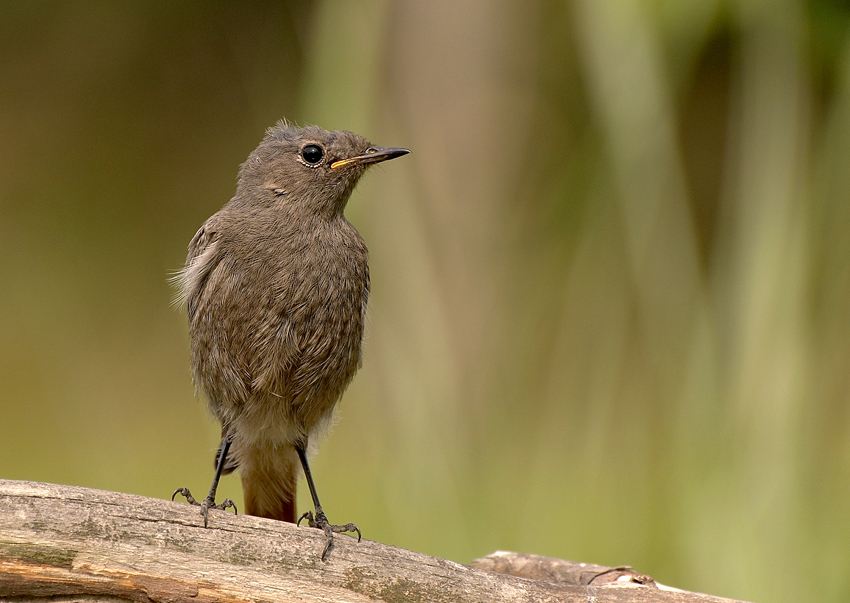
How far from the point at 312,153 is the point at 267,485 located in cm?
115

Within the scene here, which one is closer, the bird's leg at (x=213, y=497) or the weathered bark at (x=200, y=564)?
the weathered bark at (x=200, y=564)

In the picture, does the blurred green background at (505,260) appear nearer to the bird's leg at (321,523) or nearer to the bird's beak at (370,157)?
the bird's beak at (370,157)

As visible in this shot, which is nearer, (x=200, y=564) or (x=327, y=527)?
(x=200, y=564)

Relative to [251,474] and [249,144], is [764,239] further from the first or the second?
[249,144]

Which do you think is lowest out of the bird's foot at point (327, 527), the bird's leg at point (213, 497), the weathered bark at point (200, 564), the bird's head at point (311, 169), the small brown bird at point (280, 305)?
the weathered bark at point (200, 564)

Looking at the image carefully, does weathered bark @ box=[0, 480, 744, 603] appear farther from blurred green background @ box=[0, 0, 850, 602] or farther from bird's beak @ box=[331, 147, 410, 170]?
bird's beak @ box=[331, 147, 410, 170]

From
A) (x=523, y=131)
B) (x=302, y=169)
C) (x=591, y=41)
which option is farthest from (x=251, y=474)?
(x=523, y=131)

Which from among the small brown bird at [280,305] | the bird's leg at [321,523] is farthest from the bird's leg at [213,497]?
the bird's leg at [321,523]

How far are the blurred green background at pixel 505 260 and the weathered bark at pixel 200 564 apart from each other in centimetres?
103

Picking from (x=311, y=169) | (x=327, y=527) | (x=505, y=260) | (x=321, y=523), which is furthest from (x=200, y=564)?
(x=505, y=260)

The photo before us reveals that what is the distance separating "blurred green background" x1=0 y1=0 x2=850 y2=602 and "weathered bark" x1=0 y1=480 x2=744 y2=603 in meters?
1.03

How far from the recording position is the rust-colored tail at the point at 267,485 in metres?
2.89

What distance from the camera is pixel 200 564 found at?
1.97 m

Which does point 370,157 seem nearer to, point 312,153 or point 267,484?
point 312,153
